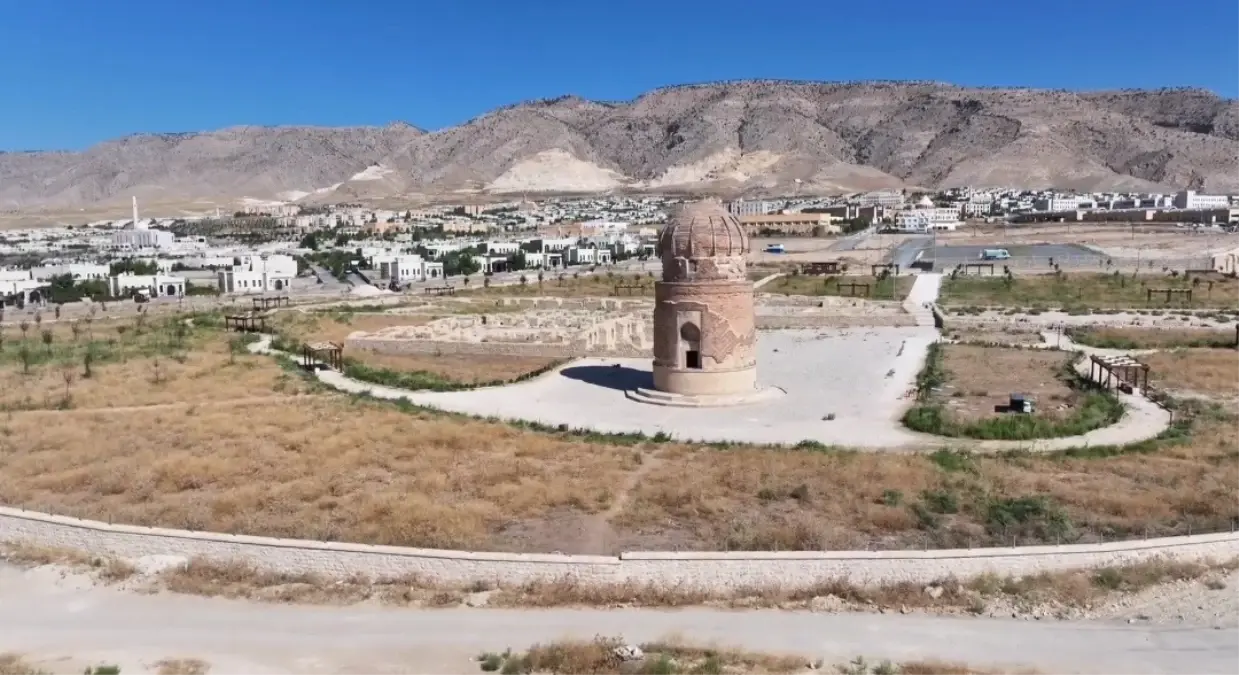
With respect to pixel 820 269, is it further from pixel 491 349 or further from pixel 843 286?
pixel 491 349

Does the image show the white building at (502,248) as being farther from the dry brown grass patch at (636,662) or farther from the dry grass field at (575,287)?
the dry brown grass patch at (636,662)

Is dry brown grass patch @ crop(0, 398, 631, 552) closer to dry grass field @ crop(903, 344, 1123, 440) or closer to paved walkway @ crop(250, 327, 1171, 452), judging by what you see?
paved walkway @ crop(250, 327, 1171, 452)

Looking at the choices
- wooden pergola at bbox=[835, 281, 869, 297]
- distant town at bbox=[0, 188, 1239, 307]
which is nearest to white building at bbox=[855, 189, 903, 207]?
distant town at bbox=[0, 188, 1239, 307]

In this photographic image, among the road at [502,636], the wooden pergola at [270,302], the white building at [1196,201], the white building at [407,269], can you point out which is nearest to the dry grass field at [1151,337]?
the road at [502,636]

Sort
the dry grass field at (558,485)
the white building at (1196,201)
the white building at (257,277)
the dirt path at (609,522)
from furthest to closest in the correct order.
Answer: the white building at (1196,201) < the white building at (257,277) < the dry grass field at (558,485) < the dirt path at (609,522)

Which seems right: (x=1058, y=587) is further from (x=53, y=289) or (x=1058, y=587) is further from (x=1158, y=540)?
(x=53, y=289)

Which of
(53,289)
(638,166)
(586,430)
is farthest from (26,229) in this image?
(586,430)
